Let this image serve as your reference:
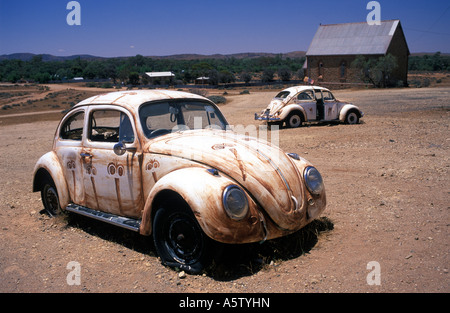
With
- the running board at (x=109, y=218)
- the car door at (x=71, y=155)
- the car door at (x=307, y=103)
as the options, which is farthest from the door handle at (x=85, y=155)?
the car door at (x=307, y=103)

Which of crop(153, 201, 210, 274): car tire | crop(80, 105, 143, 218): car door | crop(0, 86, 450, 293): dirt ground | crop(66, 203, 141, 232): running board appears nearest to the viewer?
crop(0, 86, 450, 293): dirt ground

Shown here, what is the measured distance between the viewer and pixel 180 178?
4.04m

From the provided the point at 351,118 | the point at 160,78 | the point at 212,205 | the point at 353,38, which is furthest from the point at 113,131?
the point at 160,78

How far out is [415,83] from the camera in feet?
144

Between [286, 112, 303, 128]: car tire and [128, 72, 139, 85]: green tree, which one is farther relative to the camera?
[128, 72, 139, 85]: green tree

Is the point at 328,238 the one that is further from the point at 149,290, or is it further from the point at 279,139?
the point at 279,139

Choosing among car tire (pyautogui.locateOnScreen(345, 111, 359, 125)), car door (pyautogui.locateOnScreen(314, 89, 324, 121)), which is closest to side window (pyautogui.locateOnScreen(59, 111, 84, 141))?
car door (pyautogui.locateOnScreen(314, 89, 324, 121))

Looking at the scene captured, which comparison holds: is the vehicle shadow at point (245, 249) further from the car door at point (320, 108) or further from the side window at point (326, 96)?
the side window at point (326, 96)

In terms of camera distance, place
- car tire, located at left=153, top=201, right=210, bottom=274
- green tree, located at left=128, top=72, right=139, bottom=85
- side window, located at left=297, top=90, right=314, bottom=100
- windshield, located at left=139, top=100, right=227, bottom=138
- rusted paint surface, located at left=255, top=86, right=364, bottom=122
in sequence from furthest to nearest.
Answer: green tree, located at left=128, top=72, right=139, bottom=85, side window, located at left=297, top=90, right=314, bottom=100, rusted paint surface, located at left=255, top=86, right=364, bottom=122, windshield, located at left=139, top=100, right=227, bottom=138, car tire, located at left=153, top=201, right=210, bottom=274

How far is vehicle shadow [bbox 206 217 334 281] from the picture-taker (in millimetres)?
4020

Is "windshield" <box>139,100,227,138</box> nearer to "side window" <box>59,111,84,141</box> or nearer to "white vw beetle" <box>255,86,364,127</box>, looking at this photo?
"side window" <box>59,111,84,141</box>

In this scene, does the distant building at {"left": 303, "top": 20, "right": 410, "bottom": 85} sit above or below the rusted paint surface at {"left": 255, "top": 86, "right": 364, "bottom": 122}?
above

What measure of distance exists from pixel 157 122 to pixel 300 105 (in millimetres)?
11380

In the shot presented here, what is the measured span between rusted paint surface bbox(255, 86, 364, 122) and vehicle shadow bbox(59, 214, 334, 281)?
1031 cm
